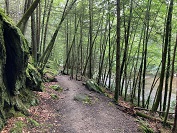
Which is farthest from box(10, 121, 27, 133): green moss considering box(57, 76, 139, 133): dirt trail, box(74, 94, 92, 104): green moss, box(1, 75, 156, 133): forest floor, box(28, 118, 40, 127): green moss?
box(74, 94, 92, 104): green moss

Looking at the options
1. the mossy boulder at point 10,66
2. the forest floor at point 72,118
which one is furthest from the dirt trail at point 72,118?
the mossy boulder at point 10,66

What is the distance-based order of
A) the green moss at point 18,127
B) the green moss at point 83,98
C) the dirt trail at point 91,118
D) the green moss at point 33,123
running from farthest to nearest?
the green moss at point 83,98
the dirt trail at point 91,118
the green moss at point 33,123
the green moss at point 18,127

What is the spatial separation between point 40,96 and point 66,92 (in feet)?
9.12

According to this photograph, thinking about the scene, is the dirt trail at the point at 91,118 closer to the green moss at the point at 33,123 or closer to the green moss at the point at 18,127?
the green moss at the point at 33,123

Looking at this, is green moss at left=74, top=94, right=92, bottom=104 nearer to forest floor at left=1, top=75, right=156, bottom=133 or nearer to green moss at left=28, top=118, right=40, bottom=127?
forest floor at left=1, top=75, right=156, bottom=133

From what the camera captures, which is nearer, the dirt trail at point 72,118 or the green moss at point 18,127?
the green moss at point 18,127

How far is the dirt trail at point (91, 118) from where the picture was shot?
746 cm

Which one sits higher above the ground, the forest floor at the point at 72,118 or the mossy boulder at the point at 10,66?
the mossy boulder at the point at 10,66

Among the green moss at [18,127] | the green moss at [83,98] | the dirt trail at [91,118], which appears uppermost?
the green moss at [18,127]

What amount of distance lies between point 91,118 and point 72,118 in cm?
88

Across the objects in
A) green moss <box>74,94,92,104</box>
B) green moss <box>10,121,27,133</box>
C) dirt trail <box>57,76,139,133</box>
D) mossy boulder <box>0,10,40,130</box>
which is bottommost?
dirt trail <box>57,76,139,133</box>

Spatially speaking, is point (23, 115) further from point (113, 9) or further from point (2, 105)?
point (113, 9)

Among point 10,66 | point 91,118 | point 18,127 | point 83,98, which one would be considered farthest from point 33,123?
point 83,98

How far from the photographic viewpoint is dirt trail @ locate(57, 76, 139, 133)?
294 inches
